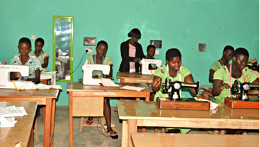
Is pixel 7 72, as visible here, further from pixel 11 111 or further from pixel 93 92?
pixel 11 111

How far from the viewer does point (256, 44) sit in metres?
6.23

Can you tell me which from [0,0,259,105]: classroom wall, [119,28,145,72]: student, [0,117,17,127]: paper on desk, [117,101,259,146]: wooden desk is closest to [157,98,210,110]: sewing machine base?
[117,101,259,146]: wooden desk

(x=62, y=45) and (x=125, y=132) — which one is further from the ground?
(x=62, y=45)

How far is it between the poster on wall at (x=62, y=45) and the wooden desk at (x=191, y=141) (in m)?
4.09

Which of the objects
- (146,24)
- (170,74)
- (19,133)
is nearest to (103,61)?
(146,24)

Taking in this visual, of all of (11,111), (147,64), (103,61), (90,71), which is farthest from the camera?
(147,64)

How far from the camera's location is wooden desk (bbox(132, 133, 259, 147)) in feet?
5.91

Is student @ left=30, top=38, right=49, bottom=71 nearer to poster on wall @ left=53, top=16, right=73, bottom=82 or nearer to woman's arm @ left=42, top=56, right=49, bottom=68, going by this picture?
woman's arm @ left=42, top=56, right=49, bottom=68

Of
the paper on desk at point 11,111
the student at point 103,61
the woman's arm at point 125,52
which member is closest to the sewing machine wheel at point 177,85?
the paper on desk at point 11,111

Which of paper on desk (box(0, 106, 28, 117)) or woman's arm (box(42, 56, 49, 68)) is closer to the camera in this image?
paper on desk (box(0, 106, 28, 117))

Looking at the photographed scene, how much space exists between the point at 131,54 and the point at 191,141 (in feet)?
12.4

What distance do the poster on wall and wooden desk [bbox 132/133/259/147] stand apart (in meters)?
4.09

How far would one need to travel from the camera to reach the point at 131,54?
18.2 ft

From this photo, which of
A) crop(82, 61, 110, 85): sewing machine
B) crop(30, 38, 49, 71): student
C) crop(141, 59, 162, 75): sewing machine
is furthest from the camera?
crop(30, 38, 49, 71): student
